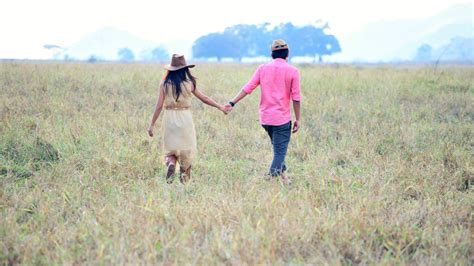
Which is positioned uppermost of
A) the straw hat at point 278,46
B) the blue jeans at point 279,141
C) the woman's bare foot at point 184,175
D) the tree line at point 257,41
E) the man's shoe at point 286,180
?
the tree line at point 257,41

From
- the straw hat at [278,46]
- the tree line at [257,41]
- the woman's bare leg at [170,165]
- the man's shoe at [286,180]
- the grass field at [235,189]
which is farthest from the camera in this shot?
the tree line at [257,41]

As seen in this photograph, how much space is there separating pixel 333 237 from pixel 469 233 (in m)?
1.17

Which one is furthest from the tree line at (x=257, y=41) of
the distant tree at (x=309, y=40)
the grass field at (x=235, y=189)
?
the grass field at (x=235, y=189)

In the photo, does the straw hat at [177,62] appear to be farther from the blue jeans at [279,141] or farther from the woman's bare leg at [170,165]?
the blue jeans at [279,141]

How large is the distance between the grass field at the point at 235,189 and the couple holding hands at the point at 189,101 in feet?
1.35

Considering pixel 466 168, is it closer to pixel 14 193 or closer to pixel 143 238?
pixel 143 238

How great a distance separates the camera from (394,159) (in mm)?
6375

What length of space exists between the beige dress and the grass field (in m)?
0.43

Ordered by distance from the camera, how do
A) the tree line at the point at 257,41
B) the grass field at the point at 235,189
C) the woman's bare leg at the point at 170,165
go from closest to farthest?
the grass field at the point at 235,189 < the woman's bare leg at the point at 170,165 < the tree line at the point at 257,41

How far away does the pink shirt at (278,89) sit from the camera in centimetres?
511

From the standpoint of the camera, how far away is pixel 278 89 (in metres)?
5.14

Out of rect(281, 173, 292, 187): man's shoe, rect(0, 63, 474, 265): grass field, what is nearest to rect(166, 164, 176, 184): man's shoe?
rect(0, 63, 474, 265): grass field

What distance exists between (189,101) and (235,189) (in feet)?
3.71

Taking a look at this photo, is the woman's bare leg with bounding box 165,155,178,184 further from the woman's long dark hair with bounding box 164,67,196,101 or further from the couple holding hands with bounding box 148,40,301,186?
the woman's long dark hair with bounding box 164,67,196,101
